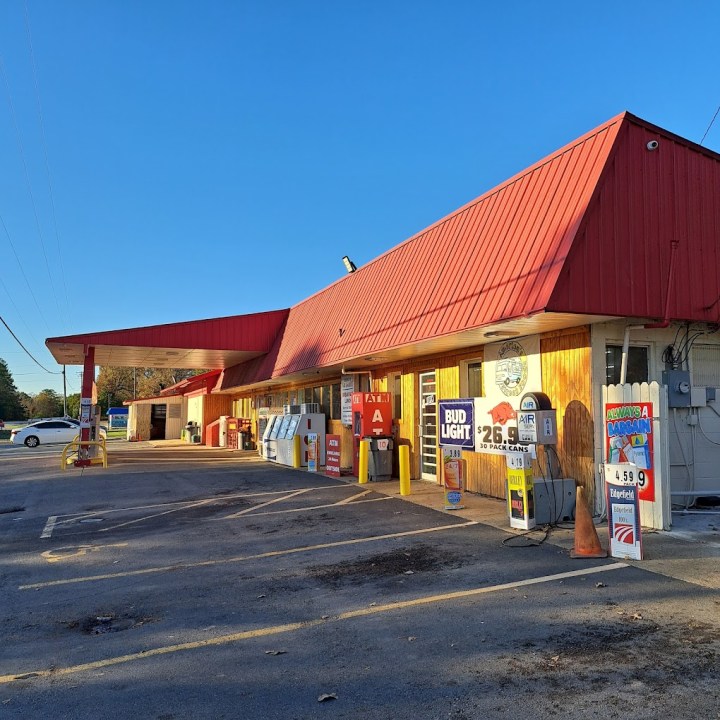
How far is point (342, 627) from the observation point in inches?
196

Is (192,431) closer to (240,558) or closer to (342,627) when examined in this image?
(240,558)

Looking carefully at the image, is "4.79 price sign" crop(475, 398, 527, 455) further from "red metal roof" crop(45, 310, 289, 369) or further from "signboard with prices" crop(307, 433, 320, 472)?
"red metal roof" crop(45, 310, 289, 369)

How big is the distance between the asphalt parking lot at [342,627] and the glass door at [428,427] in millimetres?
4465

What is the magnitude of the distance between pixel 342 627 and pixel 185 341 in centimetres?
1849

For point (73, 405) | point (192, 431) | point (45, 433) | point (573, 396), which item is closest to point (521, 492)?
point (573, 396)

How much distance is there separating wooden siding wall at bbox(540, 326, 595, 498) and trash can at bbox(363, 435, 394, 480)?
18.5 feet

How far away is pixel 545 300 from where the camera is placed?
7.93 m

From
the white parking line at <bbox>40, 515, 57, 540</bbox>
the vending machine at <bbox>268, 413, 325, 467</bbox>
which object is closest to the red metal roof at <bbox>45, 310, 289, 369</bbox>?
the vending machine at <bbox>268, 413, 325, 467</bbox>

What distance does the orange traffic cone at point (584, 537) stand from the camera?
6.80 meters

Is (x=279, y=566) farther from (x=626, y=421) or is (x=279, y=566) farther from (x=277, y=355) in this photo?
(x=277, y=355)

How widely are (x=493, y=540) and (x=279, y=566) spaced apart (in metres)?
2.84

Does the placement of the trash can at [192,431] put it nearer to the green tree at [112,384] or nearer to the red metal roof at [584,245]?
the red metal roof at [584,245]

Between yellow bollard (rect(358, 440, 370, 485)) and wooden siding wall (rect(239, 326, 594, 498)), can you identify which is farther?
yellow bollard (rect(358, 440, 370, 485))

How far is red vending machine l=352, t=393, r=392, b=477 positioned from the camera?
14633 millimetres
